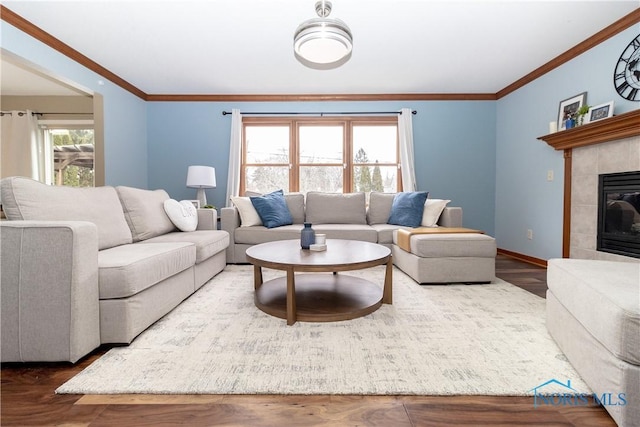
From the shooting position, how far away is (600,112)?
9.95 feet

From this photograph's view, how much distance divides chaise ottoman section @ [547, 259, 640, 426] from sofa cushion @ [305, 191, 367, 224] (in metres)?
2.75

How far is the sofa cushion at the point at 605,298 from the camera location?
43.5 inches

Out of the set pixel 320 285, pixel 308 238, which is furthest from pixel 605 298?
pixel 320 285

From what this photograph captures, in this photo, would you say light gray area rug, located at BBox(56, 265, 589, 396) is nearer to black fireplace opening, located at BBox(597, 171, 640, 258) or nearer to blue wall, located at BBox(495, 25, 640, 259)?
black fireplace opening, located at BBox(597, 171, 640, 258)

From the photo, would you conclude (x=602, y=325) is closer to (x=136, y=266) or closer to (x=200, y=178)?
(x=136, y=266)

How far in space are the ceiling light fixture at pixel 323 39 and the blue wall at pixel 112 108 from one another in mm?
2619

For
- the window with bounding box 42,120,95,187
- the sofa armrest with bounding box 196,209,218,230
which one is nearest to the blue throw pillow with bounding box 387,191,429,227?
the sofa armrest with bounding box 196,209,218,230

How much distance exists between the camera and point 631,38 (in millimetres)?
2838

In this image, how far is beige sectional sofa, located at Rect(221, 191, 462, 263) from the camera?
3.81 m

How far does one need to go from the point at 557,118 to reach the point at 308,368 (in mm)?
3959

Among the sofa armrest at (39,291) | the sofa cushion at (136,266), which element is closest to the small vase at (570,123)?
the sofa cushion at (136,266)

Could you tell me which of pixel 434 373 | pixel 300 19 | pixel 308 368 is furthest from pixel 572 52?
pixel 308 368

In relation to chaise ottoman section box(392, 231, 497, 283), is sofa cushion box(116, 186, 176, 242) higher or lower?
higher

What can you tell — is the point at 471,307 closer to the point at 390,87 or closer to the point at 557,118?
the point at 557,118
